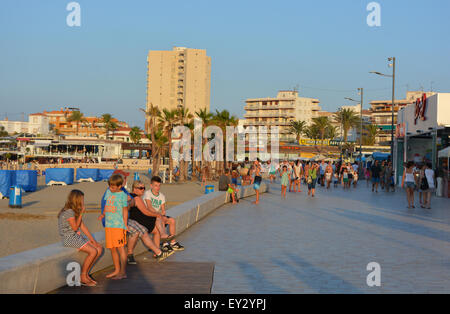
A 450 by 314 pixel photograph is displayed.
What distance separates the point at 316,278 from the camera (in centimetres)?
755

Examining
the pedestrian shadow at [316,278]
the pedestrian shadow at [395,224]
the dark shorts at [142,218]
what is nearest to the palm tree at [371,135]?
the pedestrian shadow at [395,224]

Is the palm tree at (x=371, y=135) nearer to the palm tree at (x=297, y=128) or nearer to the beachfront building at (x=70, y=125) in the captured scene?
the palm tree at (x=297, y=128)

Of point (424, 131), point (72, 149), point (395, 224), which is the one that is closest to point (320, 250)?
point (395, 224)

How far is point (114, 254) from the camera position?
7340 millimetres

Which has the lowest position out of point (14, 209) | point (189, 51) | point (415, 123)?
point (14, 209)

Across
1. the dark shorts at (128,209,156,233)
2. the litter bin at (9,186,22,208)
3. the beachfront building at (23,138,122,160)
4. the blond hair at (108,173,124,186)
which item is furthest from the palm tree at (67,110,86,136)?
the blond hair at (108,173,124,186)

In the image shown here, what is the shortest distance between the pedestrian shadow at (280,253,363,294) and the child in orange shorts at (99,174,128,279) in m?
2.44

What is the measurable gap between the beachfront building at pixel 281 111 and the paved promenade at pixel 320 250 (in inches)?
4861

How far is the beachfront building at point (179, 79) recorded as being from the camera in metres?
146

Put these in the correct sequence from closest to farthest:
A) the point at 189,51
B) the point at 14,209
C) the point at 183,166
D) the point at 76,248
→ the point at 76,248 < the point at 14,209 < the point at 183,166 < the point at 189,51

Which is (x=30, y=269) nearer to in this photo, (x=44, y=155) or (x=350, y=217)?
(x=350, y=217)

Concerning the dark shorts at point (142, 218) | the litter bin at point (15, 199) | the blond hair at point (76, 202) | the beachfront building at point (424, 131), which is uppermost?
the beachfront building at point (424, 131)
